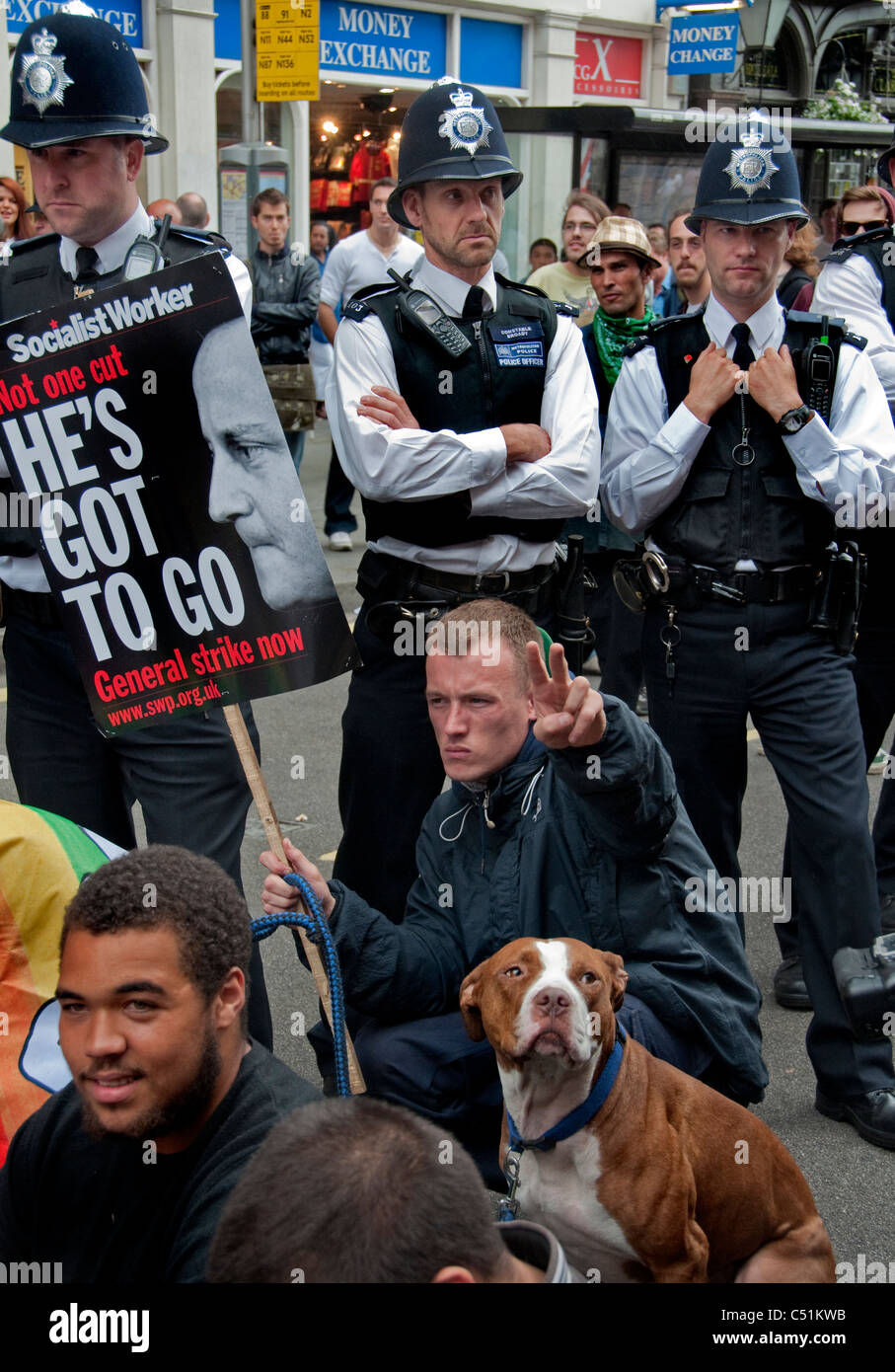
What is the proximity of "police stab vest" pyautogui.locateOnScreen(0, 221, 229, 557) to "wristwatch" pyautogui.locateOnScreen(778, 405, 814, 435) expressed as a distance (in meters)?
1.31

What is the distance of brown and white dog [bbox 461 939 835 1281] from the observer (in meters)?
2.38

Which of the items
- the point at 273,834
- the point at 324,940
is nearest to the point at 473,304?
the point at 273,834

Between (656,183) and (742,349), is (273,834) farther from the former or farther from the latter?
(656,183)

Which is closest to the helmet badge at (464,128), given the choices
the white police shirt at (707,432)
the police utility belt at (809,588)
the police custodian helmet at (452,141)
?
the police custodian helmet at (452,141)

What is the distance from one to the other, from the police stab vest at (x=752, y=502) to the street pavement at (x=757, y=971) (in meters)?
1.12

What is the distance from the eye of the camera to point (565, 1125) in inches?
95.0

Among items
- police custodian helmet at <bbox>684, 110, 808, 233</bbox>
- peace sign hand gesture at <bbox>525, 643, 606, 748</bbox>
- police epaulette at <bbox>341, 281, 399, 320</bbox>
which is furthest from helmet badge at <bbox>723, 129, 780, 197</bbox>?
peace sign hand gesture at <bbox>525, 643, 606, 748</bbox>

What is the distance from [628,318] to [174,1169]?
4.27 metres

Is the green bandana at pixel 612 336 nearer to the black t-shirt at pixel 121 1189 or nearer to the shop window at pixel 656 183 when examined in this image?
the black t-shirt at pixel 121 1189

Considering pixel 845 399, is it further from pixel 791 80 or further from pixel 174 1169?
pixel 791 80

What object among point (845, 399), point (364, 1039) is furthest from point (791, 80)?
point (364, 1039)

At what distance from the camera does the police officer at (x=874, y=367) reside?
14.2 ft

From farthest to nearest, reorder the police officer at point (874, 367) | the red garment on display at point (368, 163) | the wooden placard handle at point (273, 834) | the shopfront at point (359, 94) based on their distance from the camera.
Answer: the red garment on display at point (368, 163), the shopfront at point (359, 94), the police officer at point (874, 367), the wooden placard handle at point (273, 834)

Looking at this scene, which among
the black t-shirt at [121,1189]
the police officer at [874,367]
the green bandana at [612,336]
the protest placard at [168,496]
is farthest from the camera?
the green bandana at [612,336]
